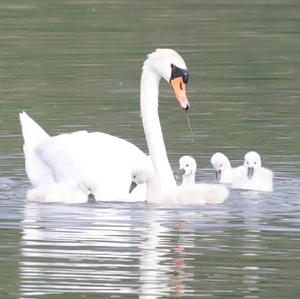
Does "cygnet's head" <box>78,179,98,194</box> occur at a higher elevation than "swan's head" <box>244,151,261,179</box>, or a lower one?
lower

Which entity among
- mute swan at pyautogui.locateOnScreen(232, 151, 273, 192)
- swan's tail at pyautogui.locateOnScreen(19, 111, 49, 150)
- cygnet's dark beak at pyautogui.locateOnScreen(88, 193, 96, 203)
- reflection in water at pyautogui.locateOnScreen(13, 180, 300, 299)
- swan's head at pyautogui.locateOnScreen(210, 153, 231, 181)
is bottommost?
reflection in water at pyautogui.locateOnScreen(13, 180, 300, 299)

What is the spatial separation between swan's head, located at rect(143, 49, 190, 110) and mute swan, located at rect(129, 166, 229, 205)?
0.67 m

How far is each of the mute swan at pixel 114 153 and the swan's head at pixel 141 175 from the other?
0.48 feet

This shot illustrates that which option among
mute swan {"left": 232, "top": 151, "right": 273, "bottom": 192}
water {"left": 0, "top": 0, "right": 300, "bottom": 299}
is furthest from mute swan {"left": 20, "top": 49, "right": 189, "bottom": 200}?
mute swan {"left": 232, "top": 151, "right": 273, "bottom": 192}

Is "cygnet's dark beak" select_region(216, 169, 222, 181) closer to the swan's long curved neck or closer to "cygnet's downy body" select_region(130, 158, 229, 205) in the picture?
the swan's long curved neck

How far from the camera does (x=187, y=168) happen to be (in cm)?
1388

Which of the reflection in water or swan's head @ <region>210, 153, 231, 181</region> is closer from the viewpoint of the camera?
the reflection in water

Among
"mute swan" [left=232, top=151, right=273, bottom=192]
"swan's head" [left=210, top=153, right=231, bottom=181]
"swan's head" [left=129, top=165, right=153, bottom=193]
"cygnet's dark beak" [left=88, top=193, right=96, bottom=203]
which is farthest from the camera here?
"swan's head" [left=210, top=153, right=231, bottom=181]

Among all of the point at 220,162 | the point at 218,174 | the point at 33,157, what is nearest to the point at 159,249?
the point at 220,162

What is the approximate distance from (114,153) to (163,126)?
322 centimetres

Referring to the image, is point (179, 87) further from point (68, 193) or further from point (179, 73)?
point (68, 193)

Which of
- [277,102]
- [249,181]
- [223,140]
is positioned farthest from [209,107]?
[249,181]

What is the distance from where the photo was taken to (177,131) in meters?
17.0

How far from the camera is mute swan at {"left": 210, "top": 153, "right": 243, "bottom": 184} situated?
14508mm
